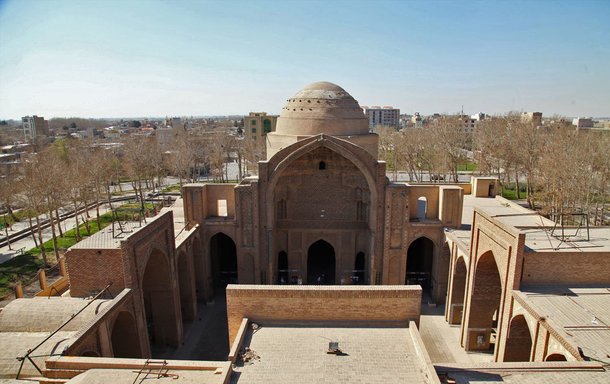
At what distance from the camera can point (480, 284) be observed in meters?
14.4

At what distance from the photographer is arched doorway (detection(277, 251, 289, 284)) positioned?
2062 cm

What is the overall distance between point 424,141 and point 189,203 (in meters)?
31.4

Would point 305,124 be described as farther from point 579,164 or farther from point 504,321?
point 579,164

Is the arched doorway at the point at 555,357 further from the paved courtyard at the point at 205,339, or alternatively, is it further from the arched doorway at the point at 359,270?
the paved courtyard at the point at 205,339

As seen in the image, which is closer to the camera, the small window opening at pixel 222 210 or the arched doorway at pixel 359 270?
the small window opening at pixel 222 210

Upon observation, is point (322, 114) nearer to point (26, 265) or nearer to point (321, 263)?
point (321, 263)

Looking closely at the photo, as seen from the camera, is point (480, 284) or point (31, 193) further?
point (31, 193)

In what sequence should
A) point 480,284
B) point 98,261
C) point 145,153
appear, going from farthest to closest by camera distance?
point 145,153 → point 480,284 → point 98,261

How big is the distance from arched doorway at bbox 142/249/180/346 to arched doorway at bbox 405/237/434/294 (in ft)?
38.4

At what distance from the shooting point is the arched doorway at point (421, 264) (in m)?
20.4

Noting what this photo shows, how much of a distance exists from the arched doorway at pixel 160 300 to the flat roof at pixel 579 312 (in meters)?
12.2

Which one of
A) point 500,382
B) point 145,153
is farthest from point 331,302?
point 145,153

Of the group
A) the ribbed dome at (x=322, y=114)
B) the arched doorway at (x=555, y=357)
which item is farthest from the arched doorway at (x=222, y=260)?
the arched doorway at (x=555, y=357)

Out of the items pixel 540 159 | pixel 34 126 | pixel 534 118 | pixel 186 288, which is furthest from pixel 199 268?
pixel 34 126
